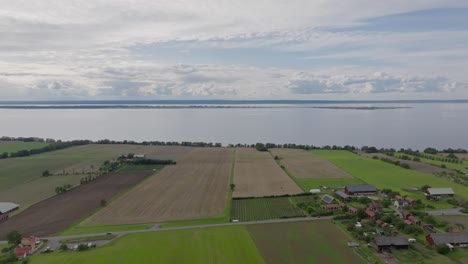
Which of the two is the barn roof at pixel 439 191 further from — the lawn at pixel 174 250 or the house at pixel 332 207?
the lawn at pixel 174 250

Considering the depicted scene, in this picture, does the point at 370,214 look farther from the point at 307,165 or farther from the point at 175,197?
the point at 307,165

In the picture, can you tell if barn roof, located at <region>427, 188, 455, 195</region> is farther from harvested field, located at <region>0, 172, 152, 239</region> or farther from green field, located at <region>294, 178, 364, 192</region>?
harvested field, located at <region>0, 172, 152, 239</region>

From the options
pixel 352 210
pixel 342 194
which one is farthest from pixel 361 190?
pixel 352 210

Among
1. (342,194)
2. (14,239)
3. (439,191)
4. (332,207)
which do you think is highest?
(439,191)

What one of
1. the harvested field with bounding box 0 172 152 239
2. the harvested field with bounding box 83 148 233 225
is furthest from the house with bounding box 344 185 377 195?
the harvested field with bounding box 0 172 152 239

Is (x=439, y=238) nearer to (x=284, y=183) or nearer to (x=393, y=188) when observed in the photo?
(x=393, y=188)

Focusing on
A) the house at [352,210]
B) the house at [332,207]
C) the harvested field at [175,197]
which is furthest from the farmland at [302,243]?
the harvested field at [175,197]
